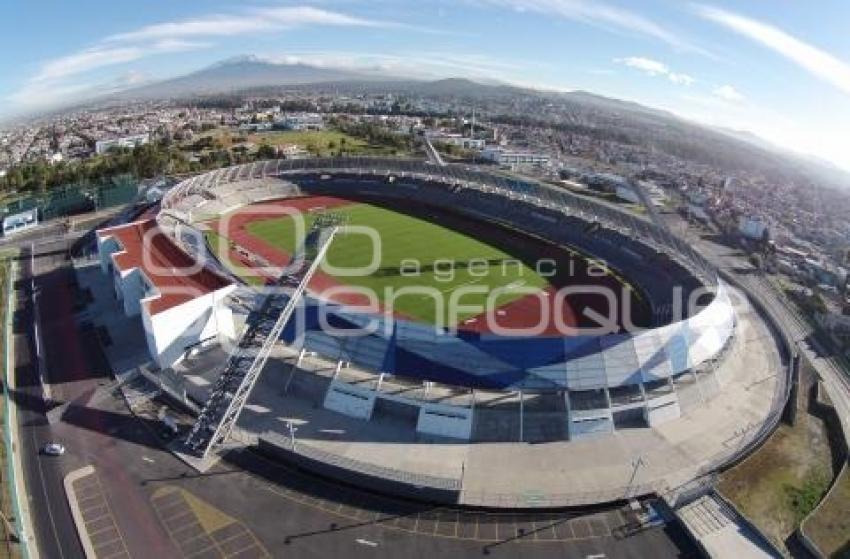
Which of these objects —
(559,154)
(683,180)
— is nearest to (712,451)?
(683,180)

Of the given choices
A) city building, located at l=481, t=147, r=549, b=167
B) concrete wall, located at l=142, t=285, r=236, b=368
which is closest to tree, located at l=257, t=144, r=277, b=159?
city building, located at l=481, t=147, r=549, b=167

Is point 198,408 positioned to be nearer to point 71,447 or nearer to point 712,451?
point 71,447

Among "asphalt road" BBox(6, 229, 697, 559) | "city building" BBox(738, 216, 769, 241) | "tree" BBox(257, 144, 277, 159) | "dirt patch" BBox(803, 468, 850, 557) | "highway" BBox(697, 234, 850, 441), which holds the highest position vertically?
"tree" BBox(257, 144, 277, 159)

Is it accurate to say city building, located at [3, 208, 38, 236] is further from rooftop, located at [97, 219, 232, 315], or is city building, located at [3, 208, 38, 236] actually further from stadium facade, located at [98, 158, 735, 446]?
rooftop, located at [97, 219, 232, 315]

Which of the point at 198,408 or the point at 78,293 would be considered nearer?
the point at 198,408

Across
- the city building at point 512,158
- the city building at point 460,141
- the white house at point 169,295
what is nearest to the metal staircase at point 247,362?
the white house at point 169,295

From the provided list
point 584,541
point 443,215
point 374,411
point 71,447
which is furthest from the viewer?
point 443,215

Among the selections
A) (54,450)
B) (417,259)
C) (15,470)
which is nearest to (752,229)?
(417,259)
